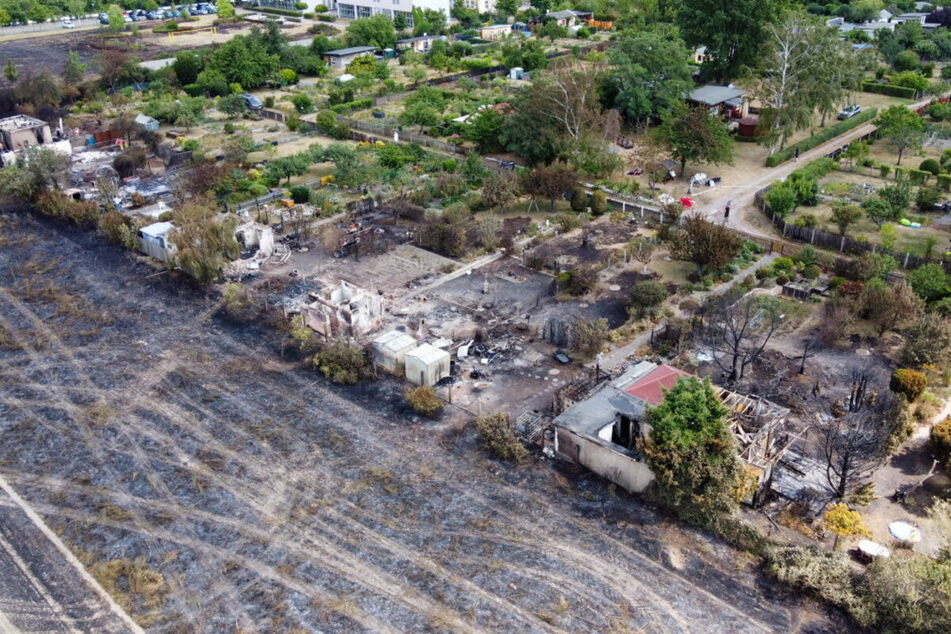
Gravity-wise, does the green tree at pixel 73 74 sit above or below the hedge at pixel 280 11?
below

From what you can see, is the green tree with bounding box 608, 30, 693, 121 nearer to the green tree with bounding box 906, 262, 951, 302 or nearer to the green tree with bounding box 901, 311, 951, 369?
the green tree with bounding box 906, 262, 951, 302

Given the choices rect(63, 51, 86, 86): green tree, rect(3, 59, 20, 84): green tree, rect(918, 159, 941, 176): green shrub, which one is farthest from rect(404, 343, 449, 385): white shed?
rect(3, 59, 20, 84): green tree

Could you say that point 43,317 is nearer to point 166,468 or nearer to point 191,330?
point 191,330

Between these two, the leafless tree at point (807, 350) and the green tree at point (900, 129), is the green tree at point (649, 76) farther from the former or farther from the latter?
the leafless tree at point (807, 350)

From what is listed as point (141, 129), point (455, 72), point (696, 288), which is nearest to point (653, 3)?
point (455, 72)

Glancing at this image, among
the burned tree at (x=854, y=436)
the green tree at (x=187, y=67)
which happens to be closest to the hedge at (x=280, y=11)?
the green tree at (x=187, y=67)
